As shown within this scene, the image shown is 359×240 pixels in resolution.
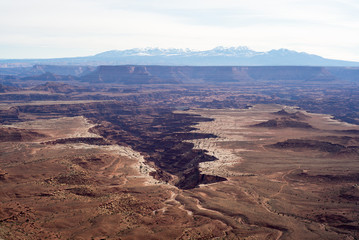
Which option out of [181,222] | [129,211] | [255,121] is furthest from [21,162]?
[255,121]

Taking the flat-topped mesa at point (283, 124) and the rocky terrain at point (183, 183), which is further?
the flat-topped mesa at point (283, 124)

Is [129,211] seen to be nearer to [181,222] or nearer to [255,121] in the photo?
[181,222]

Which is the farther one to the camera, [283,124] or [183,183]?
[283,124]

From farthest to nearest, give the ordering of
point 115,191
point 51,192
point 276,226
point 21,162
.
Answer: point 21,162 < point 115,191 < point 51,192 < point 276,226

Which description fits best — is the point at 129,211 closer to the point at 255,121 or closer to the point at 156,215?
the point at 156,215

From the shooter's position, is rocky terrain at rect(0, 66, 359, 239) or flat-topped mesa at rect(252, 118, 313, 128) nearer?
rocky terrain at rect(0, 66, 359, 239)

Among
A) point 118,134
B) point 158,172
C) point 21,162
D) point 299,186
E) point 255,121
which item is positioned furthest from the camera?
point 255,121

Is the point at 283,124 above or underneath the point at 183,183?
above

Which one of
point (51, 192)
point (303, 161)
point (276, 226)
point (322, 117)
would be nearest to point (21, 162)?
point (51, 192)

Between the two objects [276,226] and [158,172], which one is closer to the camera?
[276,226]
